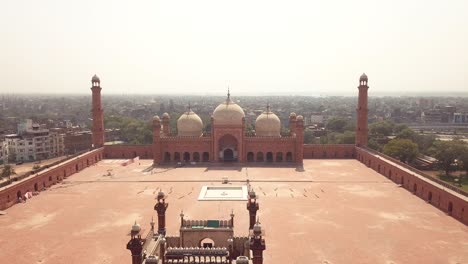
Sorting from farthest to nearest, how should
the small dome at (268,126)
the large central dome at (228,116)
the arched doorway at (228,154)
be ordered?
the small dome at (268,126) < the arched doorway at (228,154) < the large central dome at (228,116)

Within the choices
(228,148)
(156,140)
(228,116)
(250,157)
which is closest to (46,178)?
(156,140)

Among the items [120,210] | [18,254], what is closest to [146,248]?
[18,254]

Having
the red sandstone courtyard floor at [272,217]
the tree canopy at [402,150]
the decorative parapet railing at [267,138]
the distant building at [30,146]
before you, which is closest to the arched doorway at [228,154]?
the decorative parapet railing at [267,138]

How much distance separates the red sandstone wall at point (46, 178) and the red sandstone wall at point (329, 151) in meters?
Answer: 23.2

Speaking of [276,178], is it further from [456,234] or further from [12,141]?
[12,141]

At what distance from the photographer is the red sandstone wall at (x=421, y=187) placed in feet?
80.1

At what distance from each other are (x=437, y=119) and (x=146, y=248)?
114372 mm

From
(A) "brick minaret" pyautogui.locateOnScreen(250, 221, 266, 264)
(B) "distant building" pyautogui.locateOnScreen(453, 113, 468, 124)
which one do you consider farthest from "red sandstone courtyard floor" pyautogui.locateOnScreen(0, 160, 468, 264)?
(B) "distant building" pyautogui.locateOnScreen(453, 113, 468, 124)

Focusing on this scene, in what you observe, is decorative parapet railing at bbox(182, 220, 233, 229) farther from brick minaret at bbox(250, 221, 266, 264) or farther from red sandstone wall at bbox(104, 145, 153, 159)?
red sandstone wall at bbox(104, 145, 153, 159)

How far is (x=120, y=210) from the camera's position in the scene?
26922 millimetres

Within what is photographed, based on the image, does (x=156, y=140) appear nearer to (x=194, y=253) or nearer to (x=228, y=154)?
(x=228, y=154)

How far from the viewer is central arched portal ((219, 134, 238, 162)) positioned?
43750mm

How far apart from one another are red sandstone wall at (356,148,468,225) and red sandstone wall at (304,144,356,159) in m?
4.23

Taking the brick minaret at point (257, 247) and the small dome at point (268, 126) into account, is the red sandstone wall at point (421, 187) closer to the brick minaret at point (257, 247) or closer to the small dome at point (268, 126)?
the small dome at point (268, 126)
